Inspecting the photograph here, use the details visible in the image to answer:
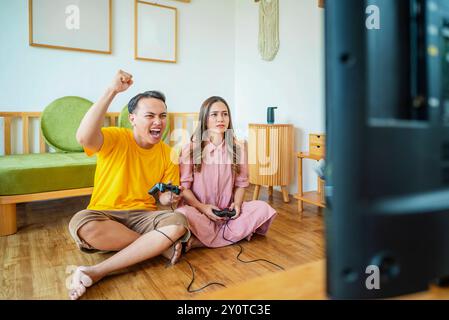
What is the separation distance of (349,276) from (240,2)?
11.5ft

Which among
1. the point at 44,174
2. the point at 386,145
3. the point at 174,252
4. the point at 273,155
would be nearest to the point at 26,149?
the point at 44,174

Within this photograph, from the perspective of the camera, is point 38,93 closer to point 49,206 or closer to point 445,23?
point 49,206

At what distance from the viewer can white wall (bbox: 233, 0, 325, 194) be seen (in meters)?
2.38

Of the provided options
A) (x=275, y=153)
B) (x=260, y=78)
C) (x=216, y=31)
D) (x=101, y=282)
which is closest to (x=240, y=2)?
(x=216, y=31)

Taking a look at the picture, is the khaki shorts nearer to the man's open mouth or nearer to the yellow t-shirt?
the yellow t-shirt

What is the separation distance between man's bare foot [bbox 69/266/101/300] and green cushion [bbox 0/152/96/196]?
2.80ft

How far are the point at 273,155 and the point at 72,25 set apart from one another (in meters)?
1.96

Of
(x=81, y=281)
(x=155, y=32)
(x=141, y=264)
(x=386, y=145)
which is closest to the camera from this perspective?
(x=386, y=145)

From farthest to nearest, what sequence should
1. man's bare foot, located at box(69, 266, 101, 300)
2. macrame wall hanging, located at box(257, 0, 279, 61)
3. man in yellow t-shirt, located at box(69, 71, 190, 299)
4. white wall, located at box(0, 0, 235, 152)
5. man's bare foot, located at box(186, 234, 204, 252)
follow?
macrame wall hanging, located at box(257, 0, 279, 61) → white wall, located at box(0, 0, 235, 152) → man's bare foot, located at box(186, 234, 204, 252) → man in yellow t-shirt, located at box(69, 71, 190, 299) → man's bare foot, located at box(69, 266, 101, 300)

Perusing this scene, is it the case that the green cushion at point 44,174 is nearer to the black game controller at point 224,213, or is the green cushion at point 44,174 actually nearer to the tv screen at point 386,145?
the black game controller at point 224,213

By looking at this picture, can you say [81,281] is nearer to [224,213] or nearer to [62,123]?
[224,213]

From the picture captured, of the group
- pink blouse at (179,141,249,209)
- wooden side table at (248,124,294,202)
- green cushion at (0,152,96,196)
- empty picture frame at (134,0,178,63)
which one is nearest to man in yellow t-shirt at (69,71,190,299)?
pink blouse at (179,141,249,209)

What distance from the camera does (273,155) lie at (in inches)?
94.3

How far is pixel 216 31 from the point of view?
325 centimetres
